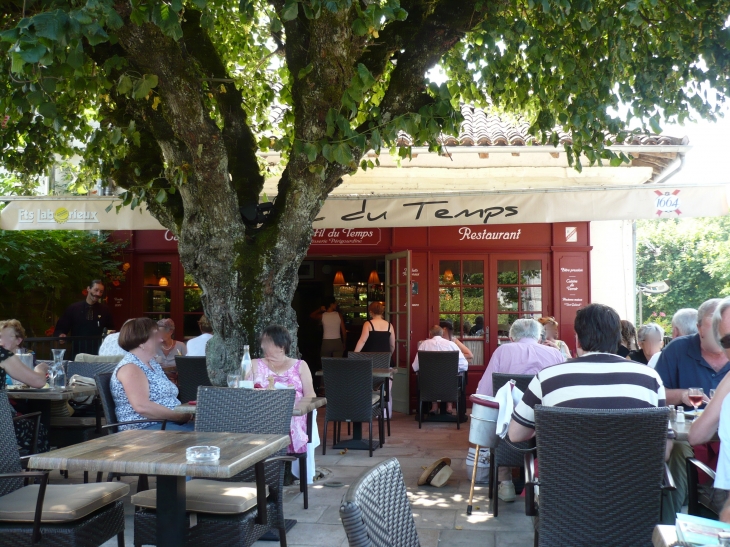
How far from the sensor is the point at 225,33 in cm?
820

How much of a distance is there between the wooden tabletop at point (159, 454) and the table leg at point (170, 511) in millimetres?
142

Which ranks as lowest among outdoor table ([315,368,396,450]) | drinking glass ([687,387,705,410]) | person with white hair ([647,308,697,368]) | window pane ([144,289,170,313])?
outdoor table ([315,368,396,450])

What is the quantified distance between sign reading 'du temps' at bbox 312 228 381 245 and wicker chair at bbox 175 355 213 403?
415 cm

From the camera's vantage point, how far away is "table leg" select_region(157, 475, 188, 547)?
3.23 meters

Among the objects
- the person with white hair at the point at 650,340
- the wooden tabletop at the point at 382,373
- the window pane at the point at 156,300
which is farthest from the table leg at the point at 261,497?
the window pane at the point at 156,300

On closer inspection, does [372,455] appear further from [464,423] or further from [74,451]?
[74,451]

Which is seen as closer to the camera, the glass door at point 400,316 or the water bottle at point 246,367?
the water bottle at point 246,367

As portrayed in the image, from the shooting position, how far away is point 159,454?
3162 millimetres

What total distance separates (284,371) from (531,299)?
6.05 metres

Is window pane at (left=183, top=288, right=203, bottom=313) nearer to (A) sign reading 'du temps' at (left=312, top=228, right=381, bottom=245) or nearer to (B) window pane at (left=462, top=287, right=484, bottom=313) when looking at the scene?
(A) sign reading 'du temps' at (left=312, top=228, right=381, bottom=245)

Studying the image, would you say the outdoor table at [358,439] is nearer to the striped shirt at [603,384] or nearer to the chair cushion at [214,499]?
the chair cushion at [214,499]

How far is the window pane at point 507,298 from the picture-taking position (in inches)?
420

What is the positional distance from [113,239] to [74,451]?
28.5 feet

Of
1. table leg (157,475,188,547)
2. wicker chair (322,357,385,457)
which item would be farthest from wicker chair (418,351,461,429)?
table leg (157,475,188,547)
